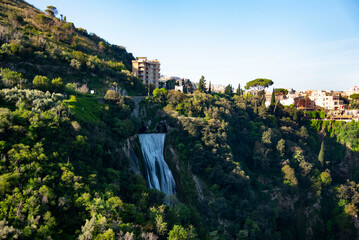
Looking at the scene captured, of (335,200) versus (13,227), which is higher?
(13,227)

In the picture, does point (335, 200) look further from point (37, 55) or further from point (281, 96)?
point (37, 55)

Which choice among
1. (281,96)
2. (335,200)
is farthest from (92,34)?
(335,200)

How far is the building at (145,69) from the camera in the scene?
90.1m

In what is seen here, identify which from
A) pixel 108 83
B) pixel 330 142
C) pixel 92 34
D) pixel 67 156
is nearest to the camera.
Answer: pixel 67 156

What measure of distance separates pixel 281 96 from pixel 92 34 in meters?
91.9

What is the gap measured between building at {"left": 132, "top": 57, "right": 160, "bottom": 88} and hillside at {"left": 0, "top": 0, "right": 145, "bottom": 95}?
1324 centimetres

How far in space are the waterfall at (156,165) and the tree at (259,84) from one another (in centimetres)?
7048

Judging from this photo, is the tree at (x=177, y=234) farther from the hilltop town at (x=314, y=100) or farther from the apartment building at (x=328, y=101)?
the apartment building at (x=328, y=101)

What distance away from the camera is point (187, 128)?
180 feet

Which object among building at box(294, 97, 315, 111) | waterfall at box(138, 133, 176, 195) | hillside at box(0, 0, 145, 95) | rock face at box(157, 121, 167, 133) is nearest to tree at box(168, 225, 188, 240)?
waterfall at box(138, 133, 176, 195)

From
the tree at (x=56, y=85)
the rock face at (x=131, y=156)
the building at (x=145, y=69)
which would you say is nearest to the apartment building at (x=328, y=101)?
the building at (x=145, y=69)

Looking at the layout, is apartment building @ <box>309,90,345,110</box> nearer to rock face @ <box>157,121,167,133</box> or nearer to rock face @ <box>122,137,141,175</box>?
rock face @ <box>157,121,167,133</box>

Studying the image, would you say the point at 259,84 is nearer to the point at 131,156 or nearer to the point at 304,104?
the point at 304,104

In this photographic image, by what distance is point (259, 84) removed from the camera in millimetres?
108625
